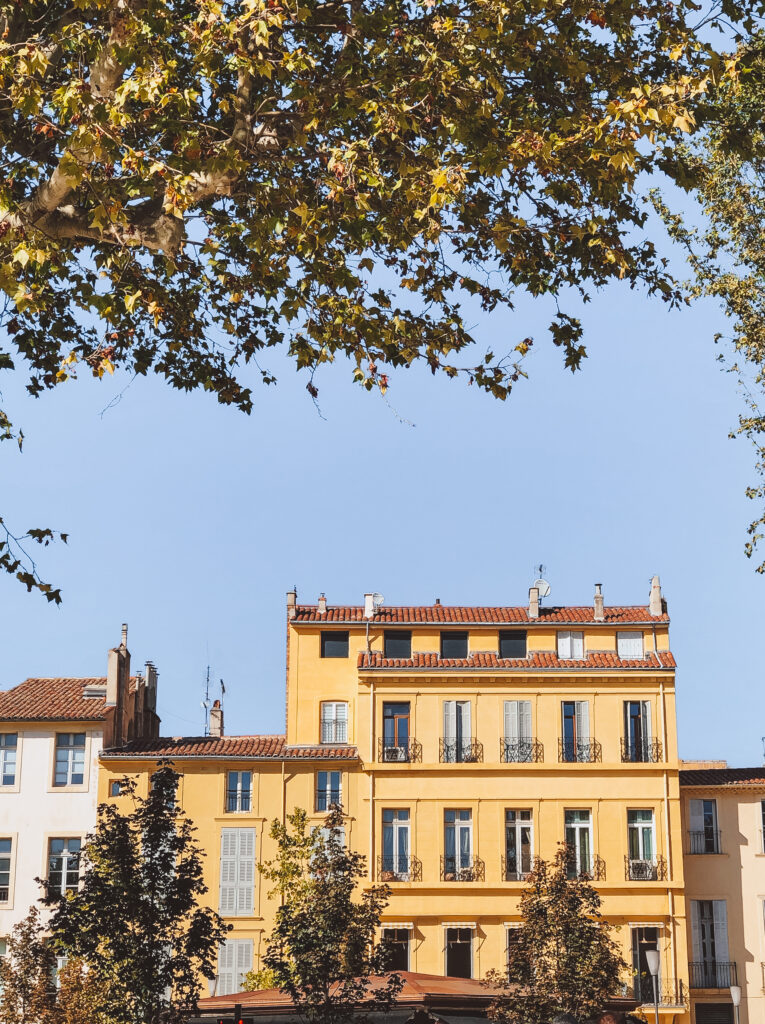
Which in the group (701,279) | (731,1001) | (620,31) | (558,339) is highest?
(701,279)

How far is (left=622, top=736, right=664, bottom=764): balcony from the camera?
45562 mm

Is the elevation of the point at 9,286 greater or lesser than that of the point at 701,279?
lesser

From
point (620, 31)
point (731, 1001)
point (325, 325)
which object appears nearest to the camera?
point (620, 31)

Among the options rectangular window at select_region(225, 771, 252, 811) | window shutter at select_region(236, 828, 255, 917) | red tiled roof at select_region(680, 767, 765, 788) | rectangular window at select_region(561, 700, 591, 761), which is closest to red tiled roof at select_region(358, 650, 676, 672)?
rectangular window at select_region(561, 700, 591, 761)

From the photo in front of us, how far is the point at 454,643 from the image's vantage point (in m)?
47.5

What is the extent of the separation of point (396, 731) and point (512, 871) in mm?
5634

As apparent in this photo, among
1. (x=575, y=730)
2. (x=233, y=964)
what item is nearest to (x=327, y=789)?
(x=233, y=964)

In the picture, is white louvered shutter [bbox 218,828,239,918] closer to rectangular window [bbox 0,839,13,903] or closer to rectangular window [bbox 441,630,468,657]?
rectangular window [bbox 0,839,13,903]

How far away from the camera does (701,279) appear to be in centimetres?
2698

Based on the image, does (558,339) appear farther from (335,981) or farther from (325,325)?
(335,981)

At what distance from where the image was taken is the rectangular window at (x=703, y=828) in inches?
1804

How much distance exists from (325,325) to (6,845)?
119 feet

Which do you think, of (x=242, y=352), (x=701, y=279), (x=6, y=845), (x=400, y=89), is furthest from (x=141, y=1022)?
(x=6, y=845)

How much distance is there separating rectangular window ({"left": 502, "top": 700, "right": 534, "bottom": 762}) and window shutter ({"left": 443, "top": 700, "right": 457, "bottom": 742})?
164cm
